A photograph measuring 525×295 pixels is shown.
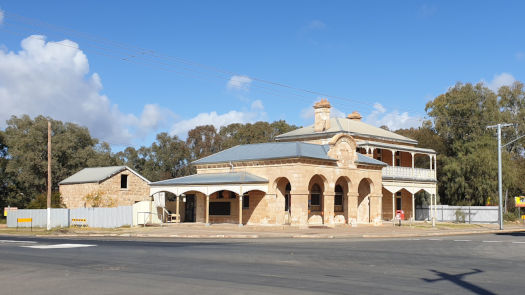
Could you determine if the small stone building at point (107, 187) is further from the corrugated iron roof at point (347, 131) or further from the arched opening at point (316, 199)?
the arched opening at point (316, 199)

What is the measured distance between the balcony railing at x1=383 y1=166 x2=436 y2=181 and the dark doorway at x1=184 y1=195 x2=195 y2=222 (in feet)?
52.2

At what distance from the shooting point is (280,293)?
1074 cm

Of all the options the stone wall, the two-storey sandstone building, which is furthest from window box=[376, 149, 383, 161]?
the stone wall

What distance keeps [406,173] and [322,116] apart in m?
8.97

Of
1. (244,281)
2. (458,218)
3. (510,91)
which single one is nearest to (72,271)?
(244,281)

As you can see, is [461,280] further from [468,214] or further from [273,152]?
[468,214]

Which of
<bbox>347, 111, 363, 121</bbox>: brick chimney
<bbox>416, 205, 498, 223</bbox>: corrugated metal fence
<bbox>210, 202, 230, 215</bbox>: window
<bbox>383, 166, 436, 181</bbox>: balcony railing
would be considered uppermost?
<bbox>347, 111, 363, 121</bbox>: brick chimney

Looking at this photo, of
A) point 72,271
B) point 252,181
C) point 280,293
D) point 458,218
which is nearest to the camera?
point 280,293

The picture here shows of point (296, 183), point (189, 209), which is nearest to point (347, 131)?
point (296, 183)

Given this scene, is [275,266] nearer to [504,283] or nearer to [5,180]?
[504,283]

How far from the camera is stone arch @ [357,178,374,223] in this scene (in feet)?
144

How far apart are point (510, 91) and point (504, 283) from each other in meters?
59.7

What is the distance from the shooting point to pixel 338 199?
42.7m

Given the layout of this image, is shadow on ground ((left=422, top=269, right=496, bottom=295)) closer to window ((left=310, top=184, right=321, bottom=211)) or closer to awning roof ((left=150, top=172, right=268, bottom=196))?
awning roof ((left=150, top=172, right=268, bottom=196))
